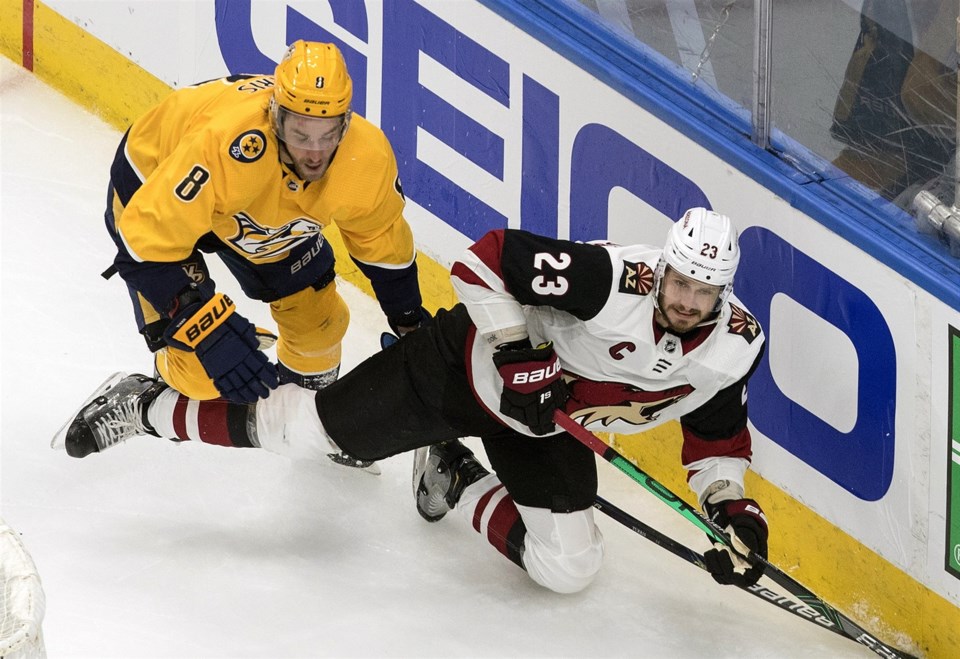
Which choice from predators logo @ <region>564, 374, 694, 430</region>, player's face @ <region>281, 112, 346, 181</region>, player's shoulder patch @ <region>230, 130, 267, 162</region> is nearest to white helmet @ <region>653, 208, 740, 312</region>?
predators logo @ <region>564, 374, 694, 430</region>

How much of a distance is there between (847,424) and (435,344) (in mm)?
981

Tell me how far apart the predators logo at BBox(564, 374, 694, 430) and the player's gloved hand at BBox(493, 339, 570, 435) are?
0.45ft

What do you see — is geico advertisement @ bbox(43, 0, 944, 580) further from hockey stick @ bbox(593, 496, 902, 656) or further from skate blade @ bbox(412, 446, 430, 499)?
skate blade @ bbox(412, 446, 430, 499)

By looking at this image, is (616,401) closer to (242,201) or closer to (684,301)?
(684,301)

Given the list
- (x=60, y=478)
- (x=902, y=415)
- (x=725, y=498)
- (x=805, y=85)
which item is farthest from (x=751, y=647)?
(x=60, y=478)

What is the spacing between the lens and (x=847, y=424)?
3615 millimetres

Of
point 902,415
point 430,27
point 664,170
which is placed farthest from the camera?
point 430,27

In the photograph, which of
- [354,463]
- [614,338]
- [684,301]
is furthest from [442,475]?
[684,301]

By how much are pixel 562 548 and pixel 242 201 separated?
1.10 meters

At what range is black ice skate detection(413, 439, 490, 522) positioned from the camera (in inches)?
152

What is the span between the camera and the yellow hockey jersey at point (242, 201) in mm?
3498

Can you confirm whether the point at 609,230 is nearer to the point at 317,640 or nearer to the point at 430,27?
the point at 430,27

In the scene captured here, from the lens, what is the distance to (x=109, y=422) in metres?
3.99

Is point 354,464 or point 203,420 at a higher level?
point 203,420
